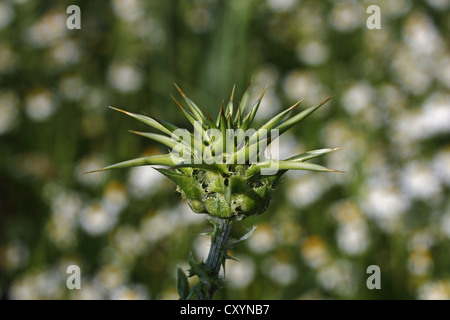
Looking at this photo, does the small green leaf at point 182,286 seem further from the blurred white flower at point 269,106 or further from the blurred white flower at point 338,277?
the blurred white flower at point 269,106

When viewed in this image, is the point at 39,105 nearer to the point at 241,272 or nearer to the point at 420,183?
the point at 241,272

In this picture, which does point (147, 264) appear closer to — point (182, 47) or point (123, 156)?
point (123, 156)

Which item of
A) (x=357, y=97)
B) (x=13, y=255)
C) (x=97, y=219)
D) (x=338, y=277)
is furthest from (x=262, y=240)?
(x=13, y=255)

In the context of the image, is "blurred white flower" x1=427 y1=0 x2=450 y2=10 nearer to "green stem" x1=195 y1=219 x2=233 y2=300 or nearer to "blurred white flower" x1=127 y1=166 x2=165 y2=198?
"blurred white flower" x1=127 y1=166 x2=165 y2=198

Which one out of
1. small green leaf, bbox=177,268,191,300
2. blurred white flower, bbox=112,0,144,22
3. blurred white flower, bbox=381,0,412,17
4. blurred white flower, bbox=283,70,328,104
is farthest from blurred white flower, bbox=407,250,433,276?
blurred white flower, bbox=112,0,144,22

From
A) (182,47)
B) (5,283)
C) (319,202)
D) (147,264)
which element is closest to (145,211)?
(147,264)

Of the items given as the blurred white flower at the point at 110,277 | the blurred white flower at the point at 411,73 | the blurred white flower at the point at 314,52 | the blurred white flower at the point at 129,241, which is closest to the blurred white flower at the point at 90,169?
the blurred white flower at the point at 129,241
